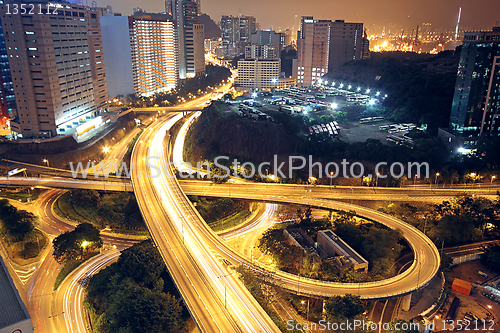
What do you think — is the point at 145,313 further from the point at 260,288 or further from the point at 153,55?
the point at 153,55

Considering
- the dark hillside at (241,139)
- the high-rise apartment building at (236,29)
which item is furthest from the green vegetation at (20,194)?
the high-rise apartment building at (236,29)

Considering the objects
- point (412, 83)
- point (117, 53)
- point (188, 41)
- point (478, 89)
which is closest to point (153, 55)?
point (117, 53)

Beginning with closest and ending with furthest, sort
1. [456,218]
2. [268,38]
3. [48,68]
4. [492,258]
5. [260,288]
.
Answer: [260,288] → [492,258] → [456,218] → [48,68] → [268,38]

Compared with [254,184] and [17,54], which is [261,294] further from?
[17,54]

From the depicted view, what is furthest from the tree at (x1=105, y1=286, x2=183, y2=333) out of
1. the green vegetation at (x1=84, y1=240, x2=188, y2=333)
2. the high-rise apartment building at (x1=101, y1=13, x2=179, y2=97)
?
the high-rise apartment building at (x1=101, y1=13, x2=179, y2=97)

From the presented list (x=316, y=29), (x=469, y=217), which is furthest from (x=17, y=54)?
(x=316, y=29)

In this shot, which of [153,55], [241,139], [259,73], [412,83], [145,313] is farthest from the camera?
[259,73]

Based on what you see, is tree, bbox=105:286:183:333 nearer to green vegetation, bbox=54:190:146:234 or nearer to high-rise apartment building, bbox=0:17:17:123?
green vegetation, bbox=54:190:146:234
